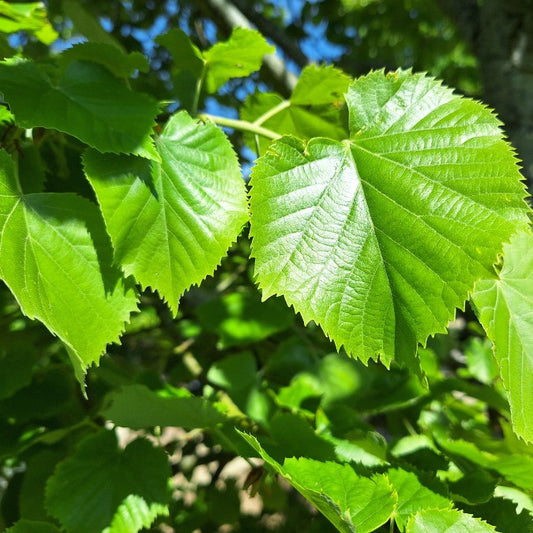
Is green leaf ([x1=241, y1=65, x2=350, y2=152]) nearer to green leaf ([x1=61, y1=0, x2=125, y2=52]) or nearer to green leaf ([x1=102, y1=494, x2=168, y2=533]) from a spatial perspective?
green leaf ([x1=61, y1=0, x2=125, y2=52])

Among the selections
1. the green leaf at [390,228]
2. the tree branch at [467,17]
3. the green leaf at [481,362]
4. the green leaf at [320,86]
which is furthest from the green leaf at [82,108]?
the tree branch at [467,17]

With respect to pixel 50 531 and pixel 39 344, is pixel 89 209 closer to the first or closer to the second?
pixel 50 531

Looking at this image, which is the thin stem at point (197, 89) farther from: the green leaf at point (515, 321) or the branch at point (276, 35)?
the branch at point (276, 35)

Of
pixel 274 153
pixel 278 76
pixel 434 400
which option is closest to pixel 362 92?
pixel 274 153

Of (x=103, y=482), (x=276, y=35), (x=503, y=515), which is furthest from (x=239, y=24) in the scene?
(x=503, y=515)

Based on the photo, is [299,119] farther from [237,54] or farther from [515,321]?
[515,321]
